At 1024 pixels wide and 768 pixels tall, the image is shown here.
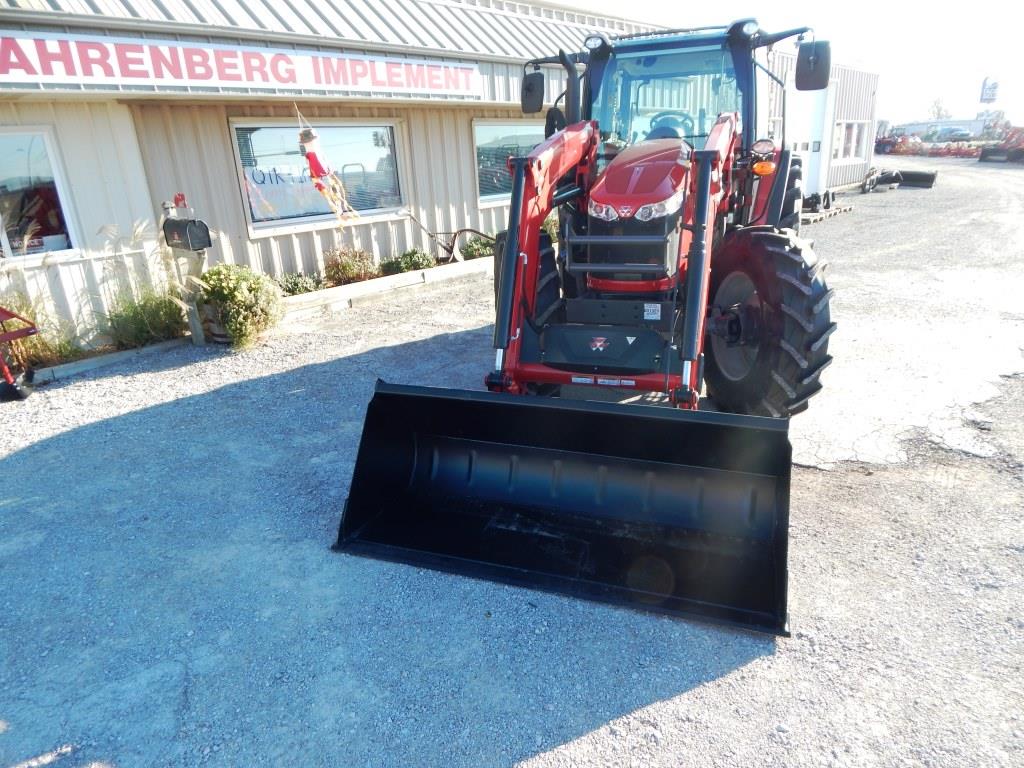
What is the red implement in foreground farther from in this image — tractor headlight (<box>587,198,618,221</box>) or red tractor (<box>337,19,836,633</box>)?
tractor headlight (<box>587,198,618,221</box>)

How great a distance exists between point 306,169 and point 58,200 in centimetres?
305

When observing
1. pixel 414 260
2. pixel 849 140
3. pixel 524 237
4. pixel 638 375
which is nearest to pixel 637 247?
pixel 524 237

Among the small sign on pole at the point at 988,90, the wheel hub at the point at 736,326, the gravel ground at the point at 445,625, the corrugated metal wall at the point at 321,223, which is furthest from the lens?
the small sign on pole at the point at 988,90

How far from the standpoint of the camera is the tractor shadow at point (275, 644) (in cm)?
242

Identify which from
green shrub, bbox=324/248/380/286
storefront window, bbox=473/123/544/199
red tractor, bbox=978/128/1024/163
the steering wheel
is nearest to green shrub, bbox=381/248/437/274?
green shrub, bbox=324/248/380/286

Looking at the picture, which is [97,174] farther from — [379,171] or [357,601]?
[357,601]

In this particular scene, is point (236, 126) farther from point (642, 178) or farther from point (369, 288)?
point (642, 178)

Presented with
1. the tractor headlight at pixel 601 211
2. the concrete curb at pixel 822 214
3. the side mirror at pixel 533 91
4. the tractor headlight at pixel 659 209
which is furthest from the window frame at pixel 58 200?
the concrete curb at pixel 822 214

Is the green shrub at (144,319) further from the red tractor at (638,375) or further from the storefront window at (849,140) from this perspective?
the storefront window at (849,140)

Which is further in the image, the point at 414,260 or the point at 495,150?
the point at 495,150

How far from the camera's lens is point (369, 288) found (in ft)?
29.4

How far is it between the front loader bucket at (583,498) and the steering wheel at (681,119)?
2782 mm

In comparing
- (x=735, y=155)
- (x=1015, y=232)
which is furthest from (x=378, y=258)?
(x=1015, y=232)

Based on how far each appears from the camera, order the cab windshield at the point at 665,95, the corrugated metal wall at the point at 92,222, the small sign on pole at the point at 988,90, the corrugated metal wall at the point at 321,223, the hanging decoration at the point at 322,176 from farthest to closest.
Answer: the small sign on pole at the point at 988,90
the hanging decoration at the point at 322,176
the corrugated metal wall at the point at 321,223
the corrugated metal wall at the point at 92,222
the cab windshield at the point at 665,95
